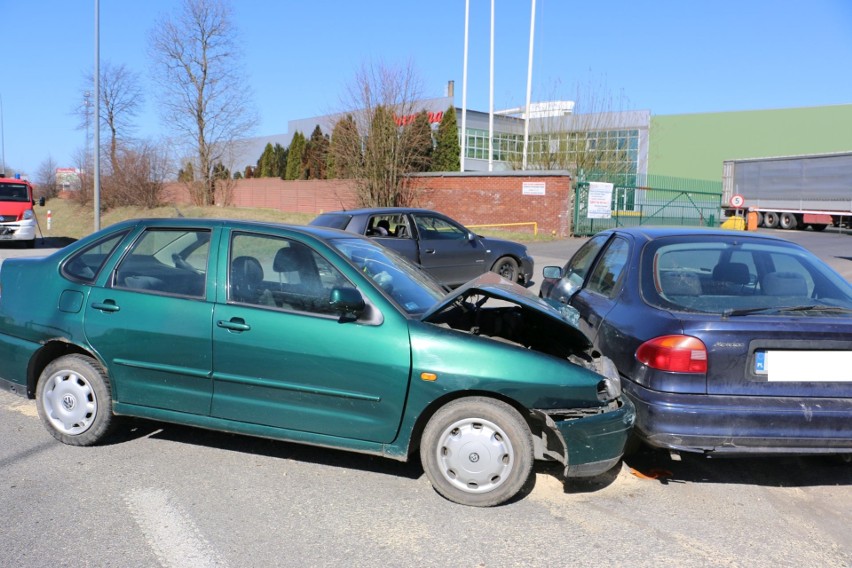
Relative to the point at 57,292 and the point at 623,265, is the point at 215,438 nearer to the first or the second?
the point at 57,292

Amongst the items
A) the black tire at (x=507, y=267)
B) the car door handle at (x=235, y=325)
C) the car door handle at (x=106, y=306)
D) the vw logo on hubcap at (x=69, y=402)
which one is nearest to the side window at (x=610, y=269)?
the car door handle at (x=235, y=325)

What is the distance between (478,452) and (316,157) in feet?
127

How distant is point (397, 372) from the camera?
3.74 m

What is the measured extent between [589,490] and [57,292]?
141 inches

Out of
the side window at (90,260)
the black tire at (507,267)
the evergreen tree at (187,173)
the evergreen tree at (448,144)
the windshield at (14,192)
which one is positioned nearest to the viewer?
the side window at (90,260)

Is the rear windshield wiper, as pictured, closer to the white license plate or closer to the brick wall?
the white license plate

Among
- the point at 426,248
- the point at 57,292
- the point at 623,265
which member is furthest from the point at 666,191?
the point at 57,292

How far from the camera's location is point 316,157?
40969 mm

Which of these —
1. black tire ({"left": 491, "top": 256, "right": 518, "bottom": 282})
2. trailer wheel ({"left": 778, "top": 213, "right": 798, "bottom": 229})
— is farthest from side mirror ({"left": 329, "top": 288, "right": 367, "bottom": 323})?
trailer wheel ({"left": 778, "top": 213, "right": 798, "bottom": 229})

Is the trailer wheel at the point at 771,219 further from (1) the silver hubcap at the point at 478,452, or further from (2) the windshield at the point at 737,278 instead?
(1) the silver hubcap at the point at 478,452

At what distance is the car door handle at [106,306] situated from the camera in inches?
169

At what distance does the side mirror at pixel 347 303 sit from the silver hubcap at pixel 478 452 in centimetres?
81

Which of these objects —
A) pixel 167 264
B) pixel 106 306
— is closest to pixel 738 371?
pixel 167 264

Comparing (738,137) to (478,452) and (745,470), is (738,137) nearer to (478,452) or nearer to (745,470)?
(745,470)
